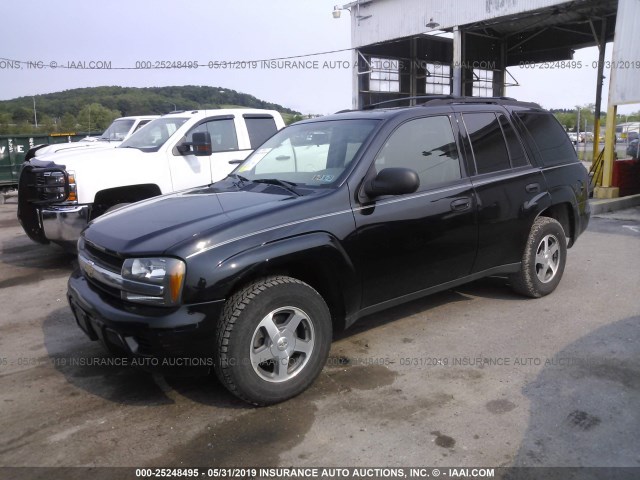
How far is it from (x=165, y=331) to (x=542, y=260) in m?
3.59

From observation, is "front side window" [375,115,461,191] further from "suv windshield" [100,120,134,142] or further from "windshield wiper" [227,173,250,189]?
"suv windshield" [100,120,134,142]

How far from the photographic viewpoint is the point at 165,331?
2.88 metres

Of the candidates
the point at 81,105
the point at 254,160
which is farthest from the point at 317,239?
the point at 81,105

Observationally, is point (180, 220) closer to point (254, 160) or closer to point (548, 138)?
point (254, 160)

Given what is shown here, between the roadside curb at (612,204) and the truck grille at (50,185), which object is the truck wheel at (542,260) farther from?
the roadside curb at (612,204)

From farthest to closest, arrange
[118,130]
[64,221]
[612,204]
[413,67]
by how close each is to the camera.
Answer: [413,67]
[118,130]
[612,204]
[64,221]

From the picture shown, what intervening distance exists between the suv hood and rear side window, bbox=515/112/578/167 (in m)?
2.69

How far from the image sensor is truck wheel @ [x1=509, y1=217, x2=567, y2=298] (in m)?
4.82

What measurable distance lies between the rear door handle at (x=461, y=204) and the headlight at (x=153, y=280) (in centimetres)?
217

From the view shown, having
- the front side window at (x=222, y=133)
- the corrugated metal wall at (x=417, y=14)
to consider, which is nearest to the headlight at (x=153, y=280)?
the front side window at (x=222, y=133)

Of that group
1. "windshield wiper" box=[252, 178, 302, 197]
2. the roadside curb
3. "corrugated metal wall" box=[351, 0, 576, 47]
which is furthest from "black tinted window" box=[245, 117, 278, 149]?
"corrugated metal wall" box=[351, 0, 576, 47]

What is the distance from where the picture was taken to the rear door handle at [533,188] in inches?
185

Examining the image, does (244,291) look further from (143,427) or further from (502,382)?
(502,382)

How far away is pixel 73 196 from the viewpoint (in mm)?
6207
